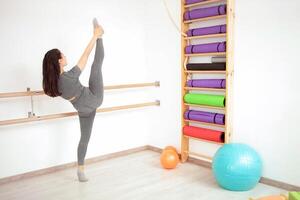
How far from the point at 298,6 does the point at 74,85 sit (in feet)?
7.55

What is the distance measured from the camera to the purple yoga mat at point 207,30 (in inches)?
139

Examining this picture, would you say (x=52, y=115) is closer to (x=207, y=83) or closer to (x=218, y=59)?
(x=207, y=83)

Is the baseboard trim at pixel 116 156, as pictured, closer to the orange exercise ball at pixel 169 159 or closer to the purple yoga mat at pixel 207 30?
the orange exercise ball at pixel 169 159

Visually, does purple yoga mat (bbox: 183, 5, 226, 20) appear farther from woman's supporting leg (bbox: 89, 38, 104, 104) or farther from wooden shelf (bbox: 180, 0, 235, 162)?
woman's supporting leg (bbox: 89, 38, 104, 104)

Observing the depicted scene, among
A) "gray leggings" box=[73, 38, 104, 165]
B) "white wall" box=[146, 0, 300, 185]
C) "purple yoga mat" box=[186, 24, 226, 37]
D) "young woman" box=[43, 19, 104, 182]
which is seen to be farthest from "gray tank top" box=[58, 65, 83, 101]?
"white wall" box=[146, 0, 300, 185]

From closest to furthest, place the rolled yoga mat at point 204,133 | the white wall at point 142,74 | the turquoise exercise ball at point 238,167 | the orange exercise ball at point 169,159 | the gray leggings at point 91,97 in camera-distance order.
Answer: the turquoise exercise ball at point 238,167 < the white wall at point 142,74 < the gray leggings at point 91,97 < the rolled yoga mat at point 204,133 < the orange exercise ball at point 169,159

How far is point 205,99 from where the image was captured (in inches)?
146

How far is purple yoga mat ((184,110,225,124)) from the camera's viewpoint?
361 centimetres

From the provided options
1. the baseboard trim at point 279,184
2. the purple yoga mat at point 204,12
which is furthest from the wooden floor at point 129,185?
the purple yoga mat at point 204,12

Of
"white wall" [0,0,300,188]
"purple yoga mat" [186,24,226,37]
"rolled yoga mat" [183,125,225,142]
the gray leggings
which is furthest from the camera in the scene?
"rolled yoga mat" [183,125,225,142]

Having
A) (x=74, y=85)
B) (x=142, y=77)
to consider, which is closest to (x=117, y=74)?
(x=142, y=77)

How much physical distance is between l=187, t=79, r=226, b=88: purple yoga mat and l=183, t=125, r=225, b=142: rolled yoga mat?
529 millimetres

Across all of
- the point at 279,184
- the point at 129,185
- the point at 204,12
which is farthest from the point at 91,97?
the point at 279,184

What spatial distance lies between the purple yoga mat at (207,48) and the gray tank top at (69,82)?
4.61 ft
